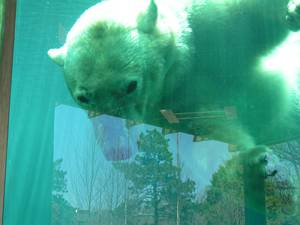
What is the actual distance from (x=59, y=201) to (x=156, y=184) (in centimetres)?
39

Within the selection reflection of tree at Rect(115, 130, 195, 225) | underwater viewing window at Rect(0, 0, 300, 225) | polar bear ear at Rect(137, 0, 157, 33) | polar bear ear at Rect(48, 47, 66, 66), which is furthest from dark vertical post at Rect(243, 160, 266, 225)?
polar bear ear at Rect(48, 47, 66, 66)

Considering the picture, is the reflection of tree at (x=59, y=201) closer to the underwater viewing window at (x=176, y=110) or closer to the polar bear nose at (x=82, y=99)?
the underwater viewing window at (x=176, y=110)

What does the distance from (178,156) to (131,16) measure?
0.40m

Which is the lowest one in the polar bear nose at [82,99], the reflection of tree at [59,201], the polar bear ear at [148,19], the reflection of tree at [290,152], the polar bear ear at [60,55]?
the reflection of tree at [59,201]

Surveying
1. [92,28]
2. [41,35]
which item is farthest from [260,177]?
[41,35]

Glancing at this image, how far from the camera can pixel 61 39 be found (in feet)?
4.85

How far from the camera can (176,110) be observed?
1283 mm

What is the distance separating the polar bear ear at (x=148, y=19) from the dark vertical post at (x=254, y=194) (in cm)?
46

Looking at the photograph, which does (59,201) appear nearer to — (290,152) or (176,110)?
(176,110)

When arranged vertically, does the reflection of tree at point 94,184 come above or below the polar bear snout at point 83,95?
below

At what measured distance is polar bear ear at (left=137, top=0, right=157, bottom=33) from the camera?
1.15m

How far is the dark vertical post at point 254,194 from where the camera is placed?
118cm

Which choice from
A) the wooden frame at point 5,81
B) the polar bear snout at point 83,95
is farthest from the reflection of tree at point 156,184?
the wooden frame at point 5,81

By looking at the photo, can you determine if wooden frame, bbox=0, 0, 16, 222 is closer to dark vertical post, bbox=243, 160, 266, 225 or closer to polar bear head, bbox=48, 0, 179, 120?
polar bear head, bbox=48, 0, 179, 120
